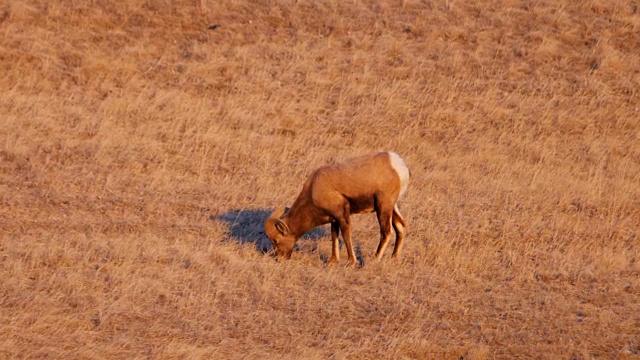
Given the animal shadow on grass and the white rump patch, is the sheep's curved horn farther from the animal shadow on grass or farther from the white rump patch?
the white rump patch

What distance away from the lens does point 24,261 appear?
11.7 meters

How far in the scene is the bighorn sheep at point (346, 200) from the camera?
12078 millimetres

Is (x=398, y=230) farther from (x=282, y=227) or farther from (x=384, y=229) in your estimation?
(x=282, y=227)

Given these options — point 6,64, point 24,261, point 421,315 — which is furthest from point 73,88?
A: point 421,315

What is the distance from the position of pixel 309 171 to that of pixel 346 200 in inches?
159

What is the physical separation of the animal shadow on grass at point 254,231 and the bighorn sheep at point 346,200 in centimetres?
60

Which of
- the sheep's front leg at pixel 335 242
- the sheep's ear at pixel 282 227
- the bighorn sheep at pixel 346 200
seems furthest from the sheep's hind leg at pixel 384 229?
the sheep's ear at pixel 282 227

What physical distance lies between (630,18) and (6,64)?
13850mm

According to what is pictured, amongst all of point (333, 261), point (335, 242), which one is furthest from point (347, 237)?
point (333, 261)

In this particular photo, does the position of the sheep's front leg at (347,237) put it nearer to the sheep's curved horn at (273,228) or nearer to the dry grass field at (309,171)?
the dry grass field at (309,171)

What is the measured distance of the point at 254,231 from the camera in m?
13.7

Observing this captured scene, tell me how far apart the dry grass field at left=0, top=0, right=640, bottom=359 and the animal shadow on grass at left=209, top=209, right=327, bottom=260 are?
0.14ft

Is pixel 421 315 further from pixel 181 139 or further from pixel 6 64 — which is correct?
pixel 6 64

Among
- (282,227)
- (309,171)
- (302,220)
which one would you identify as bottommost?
(309,171)
